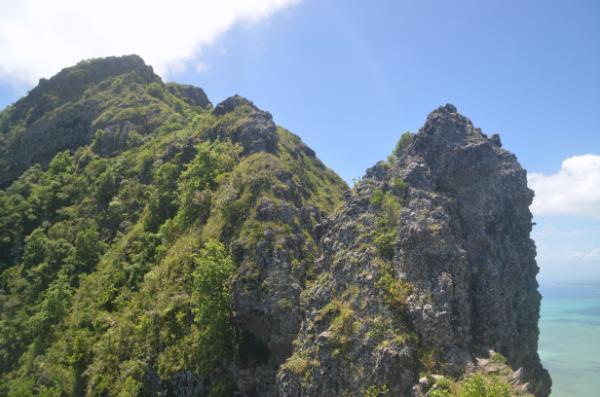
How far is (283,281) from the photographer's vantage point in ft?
119

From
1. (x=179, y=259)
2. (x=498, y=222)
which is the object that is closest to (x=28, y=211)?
(x=179, y=259)

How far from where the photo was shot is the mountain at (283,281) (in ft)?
94.9

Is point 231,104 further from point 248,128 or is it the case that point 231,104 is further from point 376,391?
point 376,391

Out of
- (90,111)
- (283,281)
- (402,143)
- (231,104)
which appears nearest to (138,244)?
(283,281)

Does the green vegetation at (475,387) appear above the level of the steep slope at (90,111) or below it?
below

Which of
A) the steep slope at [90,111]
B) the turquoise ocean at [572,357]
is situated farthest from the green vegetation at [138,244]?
the turquoise ocean at [572,357]

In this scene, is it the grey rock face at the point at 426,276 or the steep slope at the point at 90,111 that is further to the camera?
the steep slope at the point at 90,111

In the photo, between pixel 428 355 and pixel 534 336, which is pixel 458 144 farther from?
pixel 428 355

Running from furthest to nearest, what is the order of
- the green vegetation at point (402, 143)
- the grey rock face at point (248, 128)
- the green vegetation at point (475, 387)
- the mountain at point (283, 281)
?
the grey rock face at point (248, 128) → the green vegetation at point (402, 143) → the mountain at point (283, 281) → the green vegetation at point (475, 387)

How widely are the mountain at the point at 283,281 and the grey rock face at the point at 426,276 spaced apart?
0.42 ft

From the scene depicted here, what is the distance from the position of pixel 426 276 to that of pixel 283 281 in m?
12.5

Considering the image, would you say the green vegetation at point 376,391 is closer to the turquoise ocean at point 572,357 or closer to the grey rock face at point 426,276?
the grey rock face at point 426,276

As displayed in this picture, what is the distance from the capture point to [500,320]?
101 ft

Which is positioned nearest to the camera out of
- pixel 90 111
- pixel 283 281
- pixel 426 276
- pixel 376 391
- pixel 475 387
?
pixel 475 387
